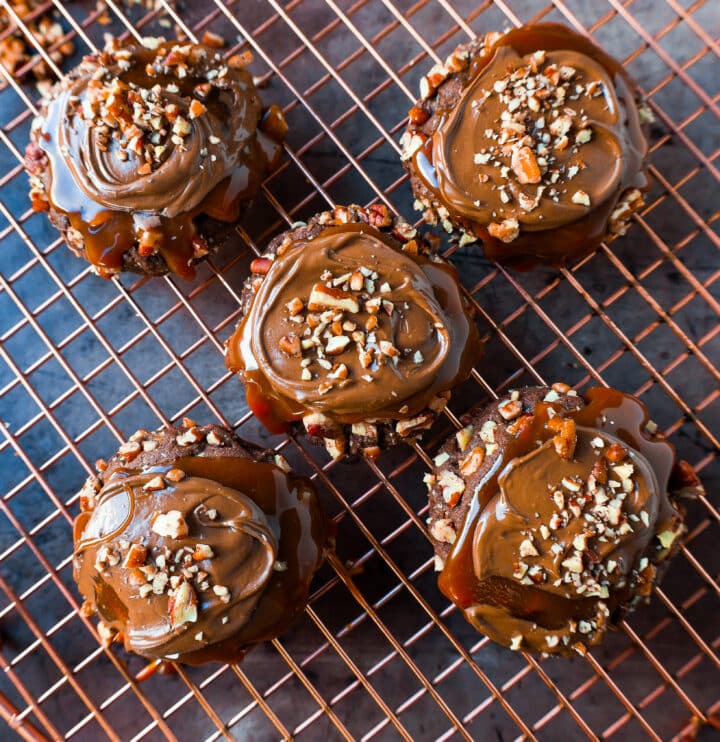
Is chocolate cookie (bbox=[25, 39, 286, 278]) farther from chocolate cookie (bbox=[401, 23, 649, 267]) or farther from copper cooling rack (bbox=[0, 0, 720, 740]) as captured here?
chocolate cookie (bbox=[401, 23, 649, 267])

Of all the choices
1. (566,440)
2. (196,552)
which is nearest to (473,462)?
(566,440)

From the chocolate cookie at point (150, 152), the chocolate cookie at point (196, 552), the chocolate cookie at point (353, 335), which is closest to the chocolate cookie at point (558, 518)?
the chocolate cookie at point (353, 335)

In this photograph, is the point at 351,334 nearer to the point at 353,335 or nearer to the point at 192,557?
the point at 353,335

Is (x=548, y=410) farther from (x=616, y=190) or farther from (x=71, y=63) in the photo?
(x=71, y=63)

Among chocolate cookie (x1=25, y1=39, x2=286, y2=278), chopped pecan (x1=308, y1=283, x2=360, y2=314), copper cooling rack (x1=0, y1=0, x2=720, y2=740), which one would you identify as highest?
chocolate cookie (x1=25, y1=39, x2=286, y2=278)

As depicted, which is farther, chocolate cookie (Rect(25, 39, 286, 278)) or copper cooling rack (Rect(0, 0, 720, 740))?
copper cooling rack (Rect(0, 0, 720, 740))

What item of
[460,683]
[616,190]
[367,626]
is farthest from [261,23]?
[460,683]

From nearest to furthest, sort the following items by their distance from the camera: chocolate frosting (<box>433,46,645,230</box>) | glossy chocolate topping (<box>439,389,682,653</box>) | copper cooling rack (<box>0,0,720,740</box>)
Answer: glossy chocolate topping (<box>439,389,682,653</box>)
chocolate frosting (<box>433,46,645,230</box>)
copper cooling rack (<box>0,0,720,740</box>)

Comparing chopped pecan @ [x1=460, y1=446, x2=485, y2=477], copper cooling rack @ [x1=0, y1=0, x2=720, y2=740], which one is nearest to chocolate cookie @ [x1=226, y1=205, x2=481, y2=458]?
chopped pecan @ [x1=460, y1=446, x2=485, y2=477]
